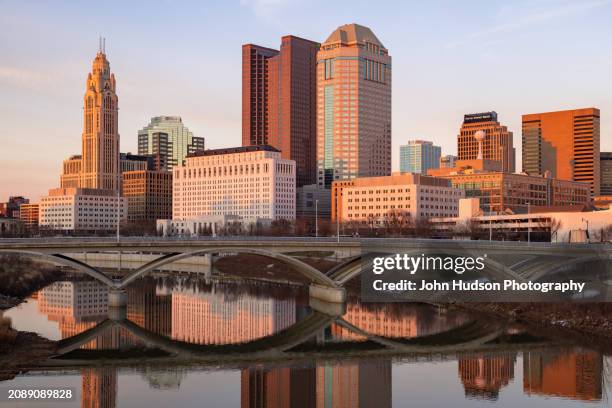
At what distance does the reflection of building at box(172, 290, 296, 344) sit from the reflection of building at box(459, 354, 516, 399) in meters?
19.6

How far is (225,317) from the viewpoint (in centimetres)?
8406

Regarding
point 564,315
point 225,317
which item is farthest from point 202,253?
A: point 564,315

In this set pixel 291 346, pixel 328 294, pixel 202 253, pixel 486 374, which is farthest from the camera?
pixel 328 294

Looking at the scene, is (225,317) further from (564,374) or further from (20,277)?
(20,277)

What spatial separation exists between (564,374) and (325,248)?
113 feet

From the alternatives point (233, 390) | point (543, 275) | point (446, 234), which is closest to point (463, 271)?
point (543, 275)

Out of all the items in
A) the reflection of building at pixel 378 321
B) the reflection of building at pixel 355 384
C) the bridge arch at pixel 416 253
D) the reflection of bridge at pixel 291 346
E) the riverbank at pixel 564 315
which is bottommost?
the reflection of building at pixel 355 384

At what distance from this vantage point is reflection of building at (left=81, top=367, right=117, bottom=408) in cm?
4947

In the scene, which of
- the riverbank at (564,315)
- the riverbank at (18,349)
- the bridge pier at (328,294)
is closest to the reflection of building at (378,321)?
the bridge pier at (328,294)

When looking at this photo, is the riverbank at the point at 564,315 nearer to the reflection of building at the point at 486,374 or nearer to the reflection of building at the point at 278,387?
the reflection of building at the point at 486,374

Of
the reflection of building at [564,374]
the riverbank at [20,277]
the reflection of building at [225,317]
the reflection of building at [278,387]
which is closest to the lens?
the reflection of building at [278,387]

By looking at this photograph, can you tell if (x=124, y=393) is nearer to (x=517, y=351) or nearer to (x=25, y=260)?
(x=517, y=351)

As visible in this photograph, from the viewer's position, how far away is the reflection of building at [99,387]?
162 feet

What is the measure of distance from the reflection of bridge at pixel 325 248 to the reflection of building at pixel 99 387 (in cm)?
2346
